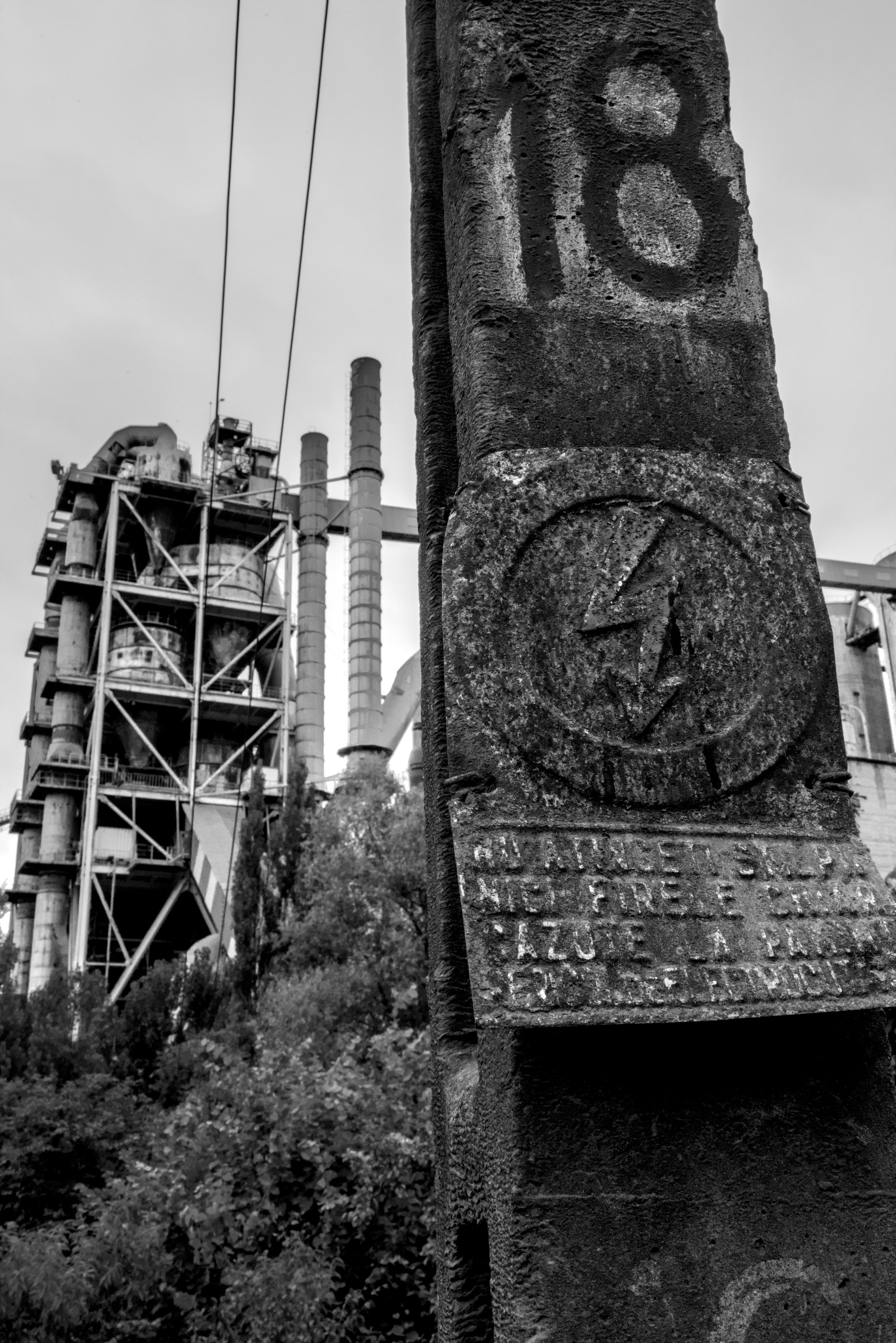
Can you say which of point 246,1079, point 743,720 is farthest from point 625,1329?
point 246,1079

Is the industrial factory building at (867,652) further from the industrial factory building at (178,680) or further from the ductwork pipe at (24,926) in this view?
the ductwork pipe at (24,926)

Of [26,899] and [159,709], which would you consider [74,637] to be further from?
[26,899]

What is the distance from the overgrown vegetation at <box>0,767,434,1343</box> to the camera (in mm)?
6516

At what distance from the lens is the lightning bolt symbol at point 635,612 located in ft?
7.14

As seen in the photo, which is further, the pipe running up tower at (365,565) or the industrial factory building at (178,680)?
the pipe running up tower at (365,565)

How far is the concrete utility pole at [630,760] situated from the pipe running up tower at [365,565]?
34.8m

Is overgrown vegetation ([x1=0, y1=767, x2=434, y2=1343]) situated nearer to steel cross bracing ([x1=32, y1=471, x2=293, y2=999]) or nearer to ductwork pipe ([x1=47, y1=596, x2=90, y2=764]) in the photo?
steel cross bracing ([x1=32, y1=471, x2=293, y2=999])

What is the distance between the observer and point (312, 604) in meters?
40.5

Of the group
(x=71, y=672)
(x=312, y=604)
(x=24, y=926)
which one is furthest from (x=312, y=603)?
(x=24, y=926)

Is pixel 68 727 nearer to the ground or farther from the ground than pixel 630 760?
farther from the ground

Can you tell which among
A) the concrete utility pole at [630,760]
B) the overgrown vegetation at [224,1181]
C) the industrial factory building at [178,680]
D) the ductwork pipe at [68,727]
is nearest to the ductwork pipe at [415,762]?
the industrial factory building at [178,680]

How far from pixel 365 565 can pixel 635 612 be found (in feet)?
124

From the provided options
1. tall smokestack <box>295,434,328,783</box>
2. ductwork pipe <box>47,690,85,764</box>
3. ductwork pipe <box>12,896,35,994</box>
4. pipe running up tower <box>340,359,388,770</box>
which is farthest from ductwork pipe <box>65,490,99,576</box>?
ductwork pipe <box>12,896,35,994</box>

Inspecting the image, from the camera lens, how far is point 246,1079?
8.53m
